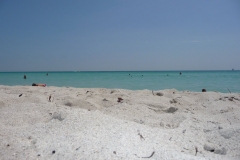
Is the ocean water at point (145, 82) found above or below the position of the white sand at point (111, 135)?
below

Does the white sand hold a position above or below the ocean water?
above

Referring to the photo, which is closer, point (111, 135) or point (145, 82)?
point (111, 135)

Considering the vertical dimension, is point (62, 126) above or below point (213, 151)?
above

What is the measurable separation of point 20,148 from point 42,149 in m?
0.20

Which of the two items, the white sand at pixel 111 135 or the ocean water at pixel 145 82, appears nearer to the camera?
the white sand at pixel 111 135

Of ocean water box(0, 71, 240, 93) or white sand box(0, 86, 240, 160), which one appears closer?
white sand box(0, 86, 240, 160)

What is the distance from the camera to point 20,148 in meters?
1.78

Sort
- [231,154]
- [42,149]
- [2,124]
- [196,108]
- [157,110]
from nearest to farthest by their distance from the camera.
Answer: [42,149] < [231,154] < [2,124] < [157,110] < [196,108]

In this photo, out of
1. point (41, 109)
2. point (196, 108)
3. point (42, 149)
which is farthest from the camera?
point (196, 108)

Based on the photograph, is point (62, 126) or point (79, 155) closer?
point (79, 155)

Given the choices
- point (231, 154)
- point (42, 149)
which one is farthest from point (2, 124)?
point (231, 154)

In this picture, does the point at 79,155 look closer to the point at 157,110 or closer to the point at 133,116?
the point at 133,116

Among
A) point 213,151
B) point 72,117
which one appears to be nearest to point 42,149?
point 72,117

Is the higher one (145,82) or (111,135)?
(111,135)
